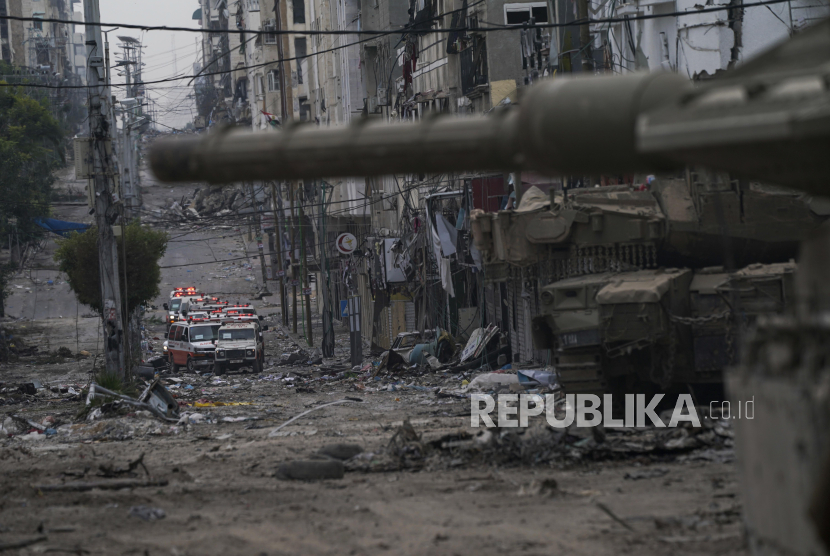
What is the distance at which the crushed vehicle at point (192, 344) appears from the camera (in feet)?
109

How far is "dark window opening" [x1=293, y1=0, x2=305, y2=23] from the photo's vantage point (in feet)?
245

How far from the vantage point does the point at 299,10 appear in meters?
75.1

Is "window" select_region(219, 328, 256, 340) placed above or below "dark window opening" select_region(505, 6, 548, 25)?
below

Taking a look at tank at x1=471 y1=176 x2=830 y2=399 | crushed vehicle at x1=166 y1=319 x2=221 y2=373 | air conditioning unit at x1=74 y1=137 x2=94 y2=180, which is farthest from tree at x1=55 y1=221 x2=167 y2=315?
tank at x1=471 y1=176 x2=830 y2=399

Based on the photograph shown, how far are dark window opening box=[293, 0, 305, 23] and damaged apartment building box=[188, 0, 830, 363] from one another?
60.2 ft

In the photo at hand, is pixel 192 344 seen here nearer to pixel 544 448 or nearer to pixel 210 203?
pixel 544 448

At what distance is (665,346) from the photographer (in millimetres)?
12680

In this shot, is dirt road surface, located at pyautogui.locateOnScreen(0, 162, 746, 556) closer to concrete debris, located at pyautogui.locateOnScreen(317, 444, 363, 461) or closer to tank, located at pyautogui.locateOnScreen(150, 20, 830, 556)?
concrete debris, located at pyautogui.locateOnScreen(317, 444, 363, 461)

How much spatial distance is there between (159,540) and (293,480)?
8.86 ft

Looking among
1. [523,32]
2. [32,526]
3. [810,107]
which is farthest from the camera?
[523,32]

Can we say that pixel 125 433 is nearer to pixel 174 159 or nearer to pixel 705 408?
pixel 705 408

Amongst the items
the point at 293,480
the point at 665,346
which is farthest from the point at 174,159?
the point at 665,346

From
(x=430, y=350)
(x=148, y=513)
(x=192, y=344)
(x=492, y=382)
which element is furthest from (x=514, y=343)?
(x=148, y=513)

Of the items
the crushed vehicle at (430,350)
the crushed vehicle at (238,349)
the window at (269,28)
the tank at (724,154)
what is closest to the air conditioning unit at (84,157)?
the crushed vehicle at (430,350)
